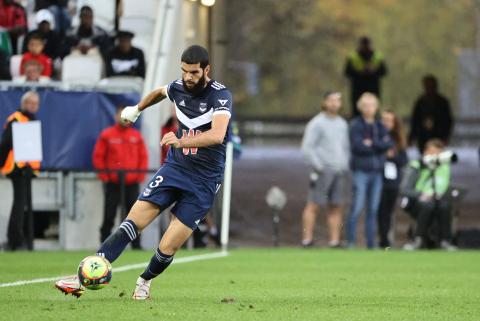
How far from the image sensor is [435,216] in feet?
75.6

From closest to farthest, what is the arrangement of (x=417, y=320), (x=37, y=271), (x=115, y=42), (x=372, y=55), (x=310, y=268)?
1. (x=417, y=320)
2. (x=37, y=271)
3. (x=310, y=268)
4. (x=115, y=42)
5. (x=372, y=55)

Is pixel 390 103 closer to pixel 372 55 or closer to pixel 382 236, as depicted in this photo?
pixel 372 55

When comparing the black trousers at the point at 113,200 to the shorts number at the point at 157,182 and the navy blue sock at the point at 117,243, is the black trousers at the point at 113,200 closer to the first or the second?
the shorts number at the point at 157,182

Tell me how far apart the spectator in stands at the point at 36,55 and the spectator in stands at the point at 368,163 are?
4.50m

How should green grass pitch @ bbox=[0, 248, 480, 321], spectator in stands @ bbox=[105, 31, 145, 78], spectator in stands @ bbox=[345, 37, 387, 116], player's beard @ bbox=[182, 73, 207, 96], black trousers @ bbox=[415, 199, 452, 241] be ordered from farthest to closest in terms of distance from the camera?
spectator in stands @ bbox=[345, 37, 387, 116]
black trousers @ bbox=[415, 199, 452, 241]
spectator in stands @ bbox=[105, 31, 145, 78]
player's beard @ bbox=[182, 73, 207, 96]
green grass pitch @ bbox=[0, 248, 480, 321]

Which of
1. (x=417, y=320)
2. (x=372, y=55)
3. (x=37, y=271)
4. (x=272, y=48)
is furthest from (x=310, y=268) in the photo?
(x=272, y=48)

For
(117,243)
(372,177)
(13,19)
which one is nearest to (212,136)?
(117,243)

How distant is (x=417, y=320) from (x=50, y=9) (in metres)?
14.2

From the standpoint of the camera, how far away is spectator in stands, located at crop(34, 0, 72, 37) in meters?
24.1

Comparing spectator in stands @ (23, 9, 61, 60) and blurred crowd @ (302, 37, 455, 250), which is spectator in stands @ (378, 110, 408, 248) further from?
spectator in stands @ (23, 9, 61, 60)

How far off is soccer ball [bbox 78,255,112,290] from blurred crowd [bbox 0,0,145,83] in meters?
10.7

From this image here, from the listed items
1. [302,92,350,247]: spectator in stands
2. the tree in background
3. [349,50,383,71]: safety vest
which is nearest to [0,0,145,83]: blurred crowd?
[302,92,350,247]: spectator in stands

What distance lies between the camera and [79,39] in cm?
2358

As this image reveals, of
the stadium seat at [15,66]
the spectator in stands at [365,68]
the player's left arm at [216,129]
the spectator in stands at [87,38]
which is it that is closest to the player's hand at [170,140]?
the player's left arm at [216,129]
